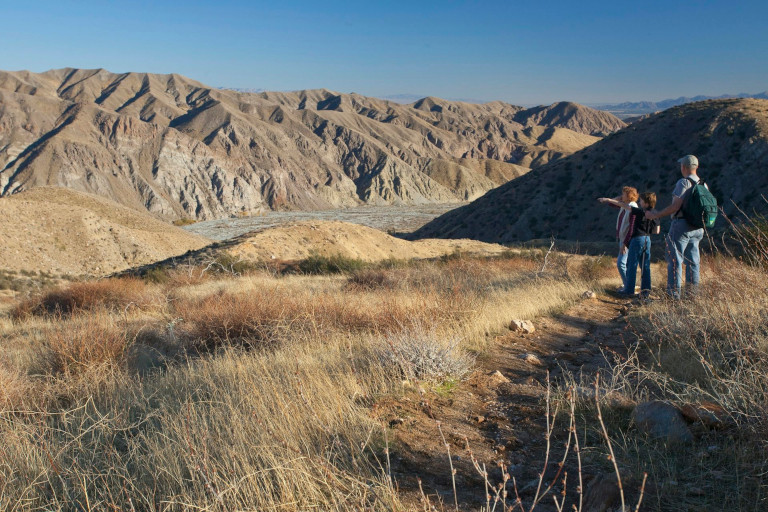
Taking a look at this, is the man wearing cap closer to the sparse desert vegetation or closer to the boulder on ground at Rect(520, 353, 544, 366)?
the sparse desert vegetation

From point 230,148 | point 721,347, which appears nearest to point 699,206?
point 721,347

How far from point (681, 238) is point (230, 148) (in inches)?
4435

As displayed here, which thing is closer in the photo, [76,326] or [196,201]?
[76,326]

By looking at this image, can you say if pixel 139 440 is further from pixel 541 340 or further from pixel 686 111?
pixel 686 111

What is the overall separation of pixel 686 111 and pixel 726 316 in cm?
4874

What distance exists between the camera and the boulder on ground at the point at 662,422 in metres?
2.70

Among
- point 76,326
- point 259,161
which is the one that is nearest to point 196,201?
point 259,161

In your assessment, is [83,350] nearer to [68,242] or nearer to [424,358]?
[424,358]

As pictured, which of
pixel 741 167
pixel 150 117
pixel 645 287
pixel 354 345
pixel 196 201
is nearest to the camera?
pixel 354 345

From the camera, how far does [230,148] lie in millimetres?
109375

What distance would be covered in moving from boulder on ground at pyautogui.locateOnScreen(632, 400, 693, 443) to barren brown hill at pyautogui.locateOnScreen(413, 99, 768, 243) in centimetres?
3530

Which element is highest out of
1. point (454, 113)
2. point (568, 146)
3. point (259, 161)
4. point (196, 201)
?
point (454, 113)

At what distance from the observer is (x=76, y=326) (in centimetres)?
540

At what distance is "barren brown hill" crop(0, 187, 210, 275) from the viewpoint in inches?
1351
